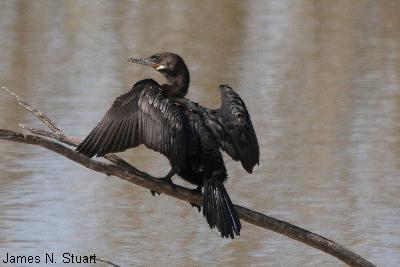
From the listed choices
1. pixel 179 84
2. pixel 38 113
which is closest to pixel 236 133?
pixel 179 84

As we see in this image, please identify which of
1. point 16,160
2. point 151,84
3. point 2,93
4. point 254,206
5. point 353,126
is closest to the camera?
point 151,84

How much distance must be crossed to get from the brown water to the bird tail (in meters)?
2.28

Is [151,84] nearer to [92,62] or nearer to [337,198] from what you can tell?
[337,198]

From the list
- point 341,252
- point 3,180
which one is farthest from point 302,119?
point 341,252

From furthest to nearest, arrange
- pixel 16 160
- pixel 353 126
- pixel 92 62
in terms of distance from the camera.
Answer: pixel 92 62 < pixel 353 126 < pixel 16 160

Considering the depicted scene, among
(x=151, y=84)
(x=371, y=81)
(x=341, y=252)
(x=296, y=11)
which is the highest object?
(x=296, y=11)

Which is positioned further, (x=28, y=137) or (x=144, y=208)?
(x=144, y=208)

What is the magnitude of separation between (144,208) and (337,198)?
1318mm

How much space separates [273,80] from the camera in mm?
10742

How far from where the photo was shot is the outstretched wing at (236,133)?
508 centimetres

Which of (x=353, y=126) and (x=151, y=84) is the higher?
(x=353, y=126)

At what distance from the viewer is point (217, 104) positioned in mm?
9906

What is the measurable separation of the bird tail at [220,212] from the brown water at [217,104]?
2.28 meters

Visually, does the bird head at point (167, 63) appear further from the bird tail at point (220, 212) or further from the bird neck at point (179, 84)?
the bird tail at point (220, 212)
